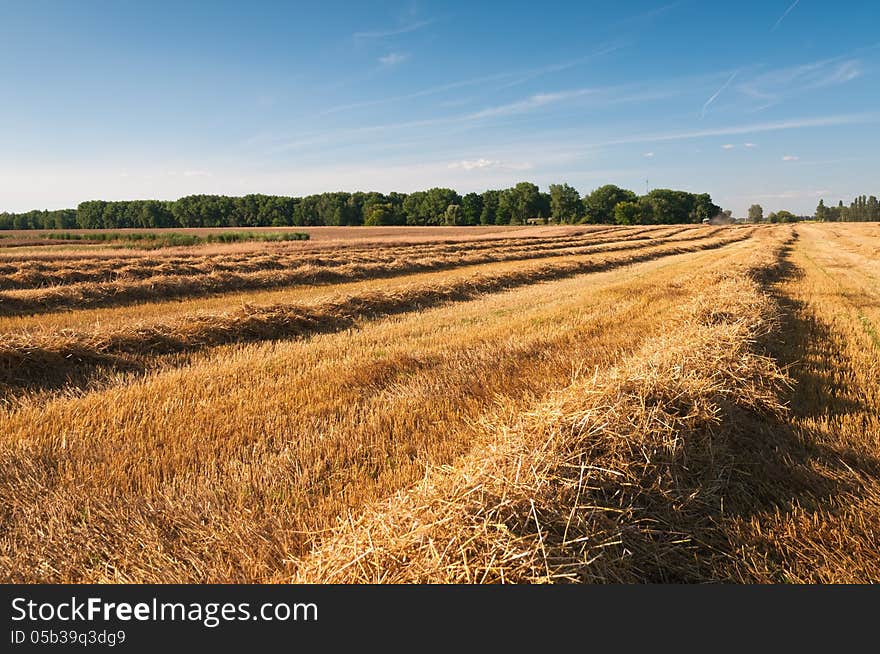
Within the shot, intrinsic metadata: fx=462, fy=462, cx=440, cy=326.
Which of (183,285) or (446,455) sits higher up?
(183,285)

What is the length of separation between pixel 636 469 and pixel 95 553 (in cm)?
370

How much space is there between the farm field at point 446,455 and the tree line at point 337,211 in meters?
116

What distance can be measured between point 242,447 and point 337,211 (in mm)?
127085

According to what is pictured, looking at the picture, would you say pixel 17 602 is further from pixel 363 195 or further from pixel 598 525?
pixel 363 195

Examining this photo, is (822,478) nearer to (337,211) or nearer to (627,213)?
(337,211)

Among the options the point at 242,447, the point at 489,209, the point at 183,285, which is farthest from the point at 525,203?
the point at 242,447

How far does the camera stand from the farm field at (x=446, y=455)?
271 centimetres

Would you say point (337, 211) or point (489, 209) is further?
point (489, 209)

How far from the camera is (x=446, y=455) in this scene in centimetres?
406

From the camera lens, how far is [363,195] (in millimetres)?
133750

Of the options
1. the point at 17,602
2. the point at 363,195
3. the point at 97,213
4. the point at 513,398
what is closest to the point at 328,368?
the point at 513,398

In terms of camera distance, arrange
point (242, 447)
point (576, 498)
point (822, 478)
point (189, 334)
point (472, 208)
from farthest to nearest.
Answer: point (472, 208) < point (189, 334) < point (242, 447) < point (822, 478) < point (576, 498)

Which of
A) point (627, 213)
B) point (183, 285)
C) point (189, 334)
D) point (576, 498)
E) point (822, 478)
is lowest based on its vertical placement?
point (822, 478)

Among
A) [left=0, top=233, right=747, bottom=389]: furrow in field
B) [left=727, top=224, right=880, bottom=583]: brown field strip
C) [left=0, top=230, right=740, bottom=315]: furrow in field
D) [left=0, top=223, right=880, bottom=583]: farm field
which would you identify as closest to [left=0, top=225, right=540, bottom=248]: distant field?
[left=0, top=230, right=740, bottom=315]: furrow in field
